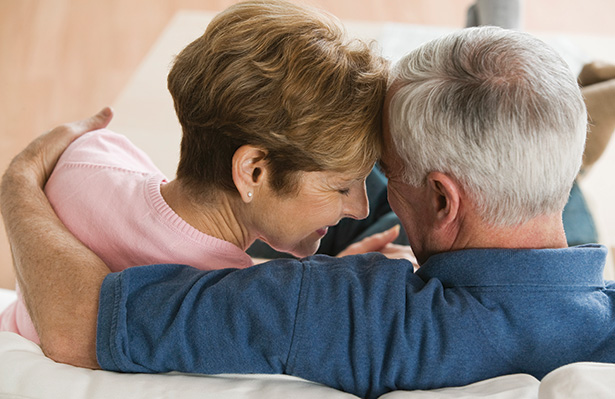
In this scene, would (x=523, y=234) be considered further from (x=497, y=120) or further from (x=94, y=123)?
(x=94, y=123)

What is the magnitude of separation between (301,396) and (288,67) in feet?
1.82

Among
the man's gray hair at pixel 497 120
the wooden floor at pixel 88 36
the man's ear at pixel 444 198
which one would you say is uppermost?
the man's gray hair at pixel 497 120

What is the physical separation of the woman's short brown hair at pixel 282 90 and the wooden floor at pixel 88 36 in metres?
2.52

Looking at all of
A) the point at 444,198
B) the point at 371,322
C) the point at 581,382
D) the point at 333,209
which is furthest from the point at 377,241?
the point at 581,382

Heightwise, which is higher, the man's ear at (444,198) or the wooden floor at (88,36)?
the man's ear at (444,198)

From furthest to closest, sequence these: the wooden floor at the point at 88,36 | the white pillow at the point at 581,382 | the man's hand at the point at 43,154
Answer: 1. the wooden floor at the point at 88,36
2. the man's hand at the point at 43,154
3. the white pillow at the point at 581,382

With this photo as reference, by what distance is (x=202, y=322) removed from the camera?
3.36ft

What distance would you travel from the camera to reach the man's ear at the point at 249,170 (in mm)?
1152

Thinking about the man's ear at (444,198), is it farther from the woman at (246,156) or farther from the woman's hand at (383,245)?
the woman's hand at (383,245)

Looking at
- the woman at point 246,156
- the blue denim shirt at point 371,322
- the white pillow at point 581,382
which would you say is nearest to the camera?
the white pillow at point 581,382

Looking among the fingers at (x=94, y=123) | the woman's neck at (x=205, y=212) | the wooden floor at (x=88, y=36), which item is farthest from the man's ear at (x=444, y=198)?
the wooden floor at (x=88, y=36)

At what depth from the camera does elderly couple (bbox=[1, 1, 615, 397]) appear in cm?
101

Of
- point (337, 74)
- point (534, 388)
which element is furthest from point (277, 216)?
point (534, 388)

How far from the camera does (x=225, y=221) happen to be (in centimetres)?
129
